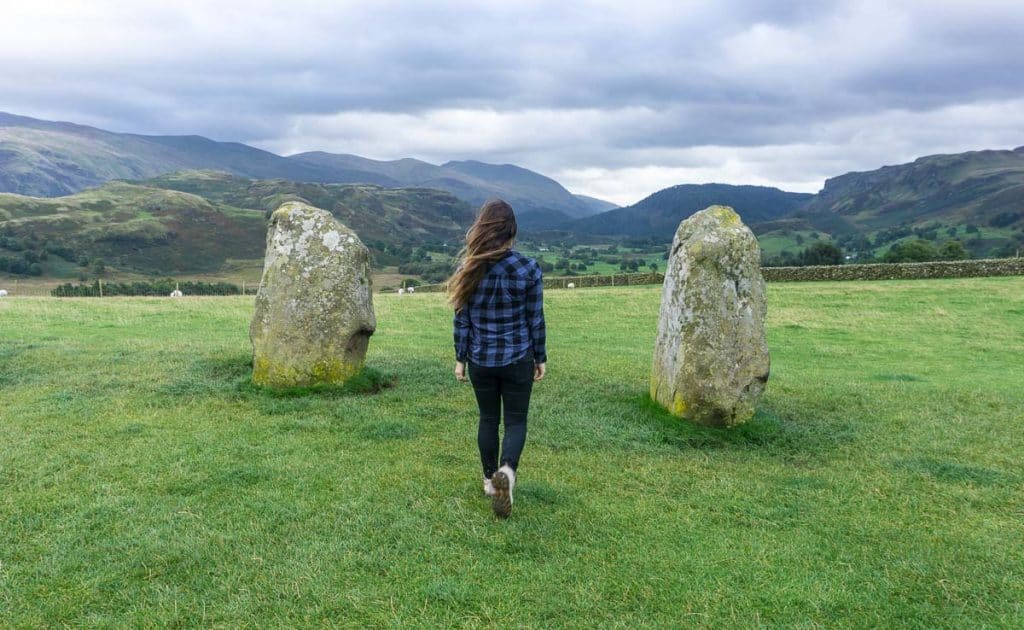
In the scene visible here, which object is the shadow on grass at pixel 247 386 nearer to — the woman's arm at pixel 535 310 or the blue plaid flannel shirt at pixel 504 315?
the blue plaid flannel shirt at pixel 504 315

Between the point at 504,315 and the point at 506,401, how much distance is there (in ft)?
3.06

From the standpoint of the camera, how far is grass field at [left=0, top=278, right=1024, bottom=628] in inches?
212

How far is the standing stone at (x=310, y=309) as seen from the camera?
12398 millimetres

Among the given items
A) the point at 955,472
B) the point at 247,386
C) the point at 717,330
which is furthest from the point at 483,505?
the point at 247,386

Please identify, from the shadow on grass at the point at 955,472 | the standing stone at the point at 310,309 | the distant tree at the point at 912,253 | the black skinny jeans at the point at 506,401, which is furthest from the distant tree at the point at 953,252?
the black skinny jeans at the point at 506,401

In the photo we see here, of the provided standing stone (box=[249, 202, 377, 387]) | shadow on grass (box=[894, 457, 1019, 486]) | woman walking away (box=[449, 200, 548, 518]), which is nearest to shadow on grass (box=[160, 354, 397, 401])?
standing stone (box=[249, 202, 377, 387])

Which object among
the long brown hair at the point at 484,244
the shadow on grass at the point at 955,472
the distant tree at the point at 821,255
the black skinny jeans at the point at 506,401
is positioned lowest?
the shadow on grass at the point at 955,472

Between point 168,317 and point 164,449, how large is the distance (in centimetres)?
1609

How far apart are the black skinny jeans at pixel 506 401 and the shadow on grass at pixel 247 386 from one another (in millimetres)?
5719

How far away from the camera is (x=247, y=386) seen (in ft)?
40.7

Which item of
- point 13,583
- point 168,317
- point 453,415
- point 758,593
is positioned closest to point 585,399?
point 453,415

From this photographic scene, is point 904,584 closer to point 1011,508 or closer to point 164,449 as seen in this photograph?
point 1011,508

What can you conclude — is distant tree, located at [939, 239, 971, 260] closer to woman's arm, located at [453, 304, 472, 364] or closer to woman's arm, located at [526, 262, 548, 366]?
woman's arm, located at [526, 262, 548, 366]

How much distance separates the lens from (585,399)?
482 inches
